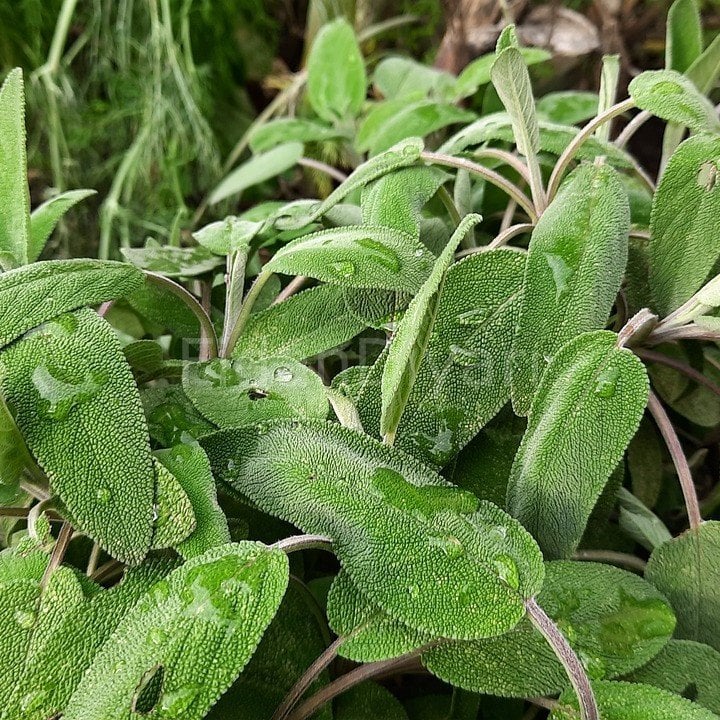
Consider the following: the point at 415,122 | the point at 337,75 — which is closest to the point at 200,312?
the point at 415,122

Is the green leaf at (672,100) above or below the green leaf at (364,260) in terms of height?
above

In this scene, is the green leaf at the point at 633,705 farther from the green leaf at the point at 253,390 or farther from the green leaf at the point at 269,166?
the green leaf at the point at 269,166

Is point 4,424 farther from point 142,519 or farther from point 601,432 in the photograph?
point 601,432

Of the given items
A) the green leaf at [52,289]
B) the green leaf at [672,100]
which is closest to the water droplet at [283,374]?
the green leaf at [52,289]

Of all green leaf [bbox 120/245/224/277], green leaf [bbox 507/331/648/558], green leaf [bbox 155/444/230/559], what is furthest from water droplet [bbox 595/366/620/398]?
green leaf [bbox 120/245/224/277]

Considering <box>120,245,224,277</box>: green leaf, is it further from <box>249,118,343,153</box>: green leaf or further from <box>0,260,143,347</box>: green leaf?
<box>249,118,343,153</box>: green leaf

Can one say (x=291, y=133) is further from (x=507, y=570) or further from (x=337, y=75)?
(x=507, y=570)
